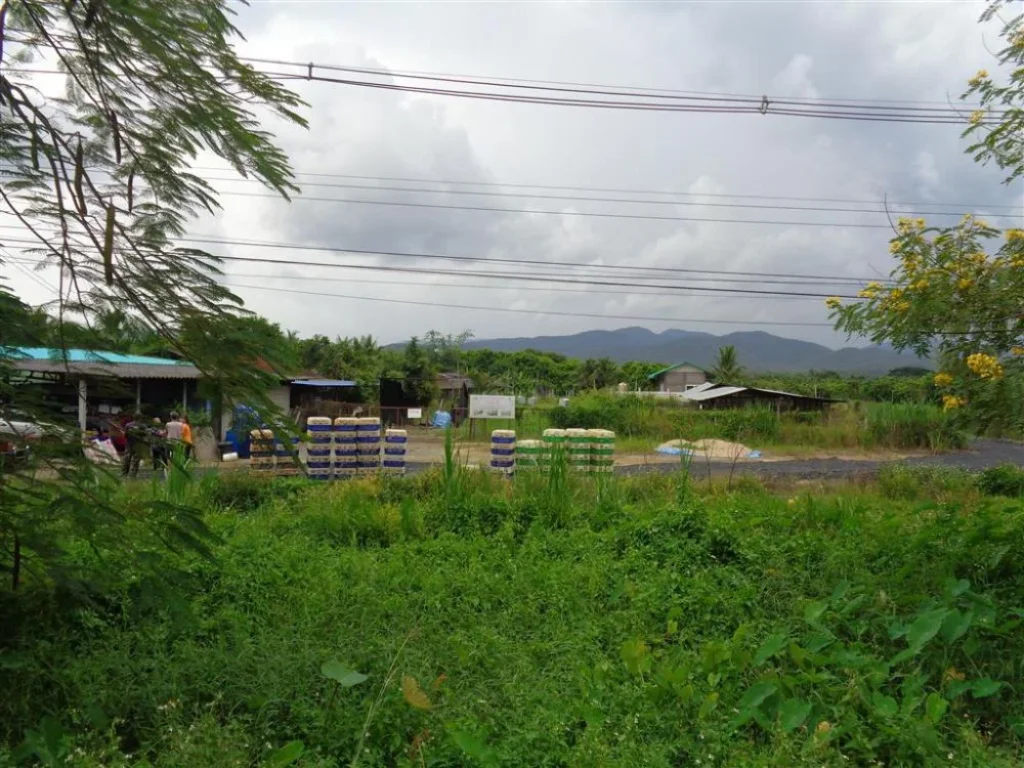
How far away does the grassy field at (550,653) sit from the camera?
3018mm

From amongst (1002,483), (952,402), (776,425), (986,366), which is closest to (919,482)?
(1002,483)

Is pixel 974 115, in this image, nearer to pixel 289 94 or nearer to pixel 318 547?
pixel 289 94

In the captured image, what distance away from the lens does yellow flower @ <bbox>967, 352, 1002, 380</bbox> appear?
4.15 m

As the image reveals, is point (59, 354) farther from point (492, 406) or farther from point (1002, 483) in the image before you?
point (492, 406)

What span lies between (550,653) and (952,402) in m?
2.76

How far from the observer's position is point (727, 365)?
2082 inches

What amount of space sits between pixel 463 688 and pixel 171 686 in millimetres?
1320

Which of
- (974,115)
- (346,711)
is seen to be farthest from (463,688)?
(974,115)

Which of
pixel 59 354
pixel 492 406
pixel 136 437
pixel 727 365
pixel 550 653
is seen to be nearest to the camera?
pixel 59 354

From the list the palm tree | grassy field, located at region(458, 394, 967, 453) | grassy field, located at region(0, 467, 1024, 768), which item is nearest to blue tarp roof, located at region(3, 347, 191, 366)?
grassy field, located at region(0, 467, 1024, 768)

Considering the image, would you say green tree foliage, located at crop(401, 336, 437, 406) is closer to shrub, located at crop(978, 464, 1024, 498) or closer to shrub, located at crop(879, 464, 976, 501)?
shrub, located at crop(879, 464, 976, 501)

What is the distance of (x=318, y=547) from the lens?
6.24 m

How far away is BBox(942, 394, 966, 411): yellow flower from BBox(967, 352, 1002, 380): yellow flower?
207mm

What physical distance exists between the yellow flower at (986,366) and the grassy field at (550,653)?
1171 mm
